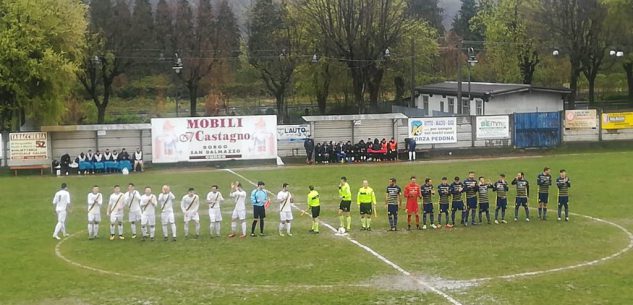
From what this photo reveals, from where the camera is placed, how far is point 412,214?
2853cm

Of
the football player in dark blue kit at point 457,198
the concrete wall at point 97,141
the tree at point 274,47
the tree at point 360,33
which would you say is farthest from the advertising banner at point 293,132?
the football player in dark blue kit at point 457,198

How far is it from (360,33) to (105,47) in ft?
90.0

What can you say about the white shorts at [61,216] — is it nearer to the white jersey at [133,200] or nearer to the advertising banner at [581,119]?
the white jersey at [133,200]

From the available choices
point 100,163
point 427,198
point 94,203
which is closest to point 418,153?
point 100,163

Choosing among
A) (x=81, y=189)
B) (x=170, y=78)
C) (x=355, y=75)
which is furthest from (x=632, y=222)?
(x=170, y=78)

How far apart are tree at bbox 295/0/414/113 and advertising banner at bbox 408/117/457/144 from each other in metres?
15.8

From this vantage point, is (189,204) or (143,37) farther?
(143,37)

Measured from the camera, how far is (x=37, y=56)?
170 ft

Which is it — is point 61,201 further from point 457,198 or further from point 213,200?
point 457,198

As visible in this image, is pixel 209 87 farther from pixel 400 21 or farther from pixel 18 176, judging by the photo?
pixel 18 176

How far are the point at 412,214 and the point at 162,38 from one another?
65.4 m

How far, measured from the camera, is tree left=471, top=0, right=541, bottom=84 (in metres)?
78.8

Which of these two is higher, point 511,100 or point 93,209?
point 511,100

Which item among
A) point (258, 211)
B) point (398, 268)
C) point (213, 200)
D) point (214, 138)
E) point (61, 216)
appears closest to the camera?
point (398, 268)
